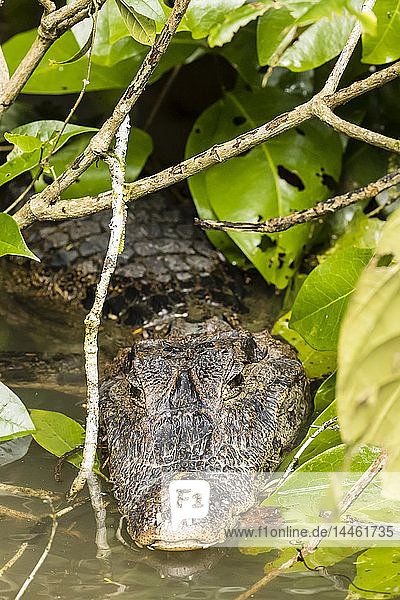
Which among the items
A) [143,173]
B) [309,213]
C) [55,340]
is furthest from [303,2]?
[143,173]

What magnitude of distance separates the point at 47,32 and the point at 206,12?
0.50 metres

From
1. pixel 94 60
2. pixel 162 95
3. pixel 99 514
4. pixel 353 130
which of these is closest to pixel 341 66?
pixel 353 130

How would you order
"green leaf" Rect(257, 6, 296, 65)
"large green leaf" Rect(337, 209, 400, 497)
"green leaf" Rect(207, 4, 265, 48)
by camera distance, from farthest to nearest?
"green leaf" Rect(257, 6, 296, 65)
"green leaf" Rect(207, 4, 265, 48)
"large green leaf" Rect(337, 209, 400, 497)

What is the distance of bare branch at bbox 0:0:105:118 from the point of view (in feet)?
5.48

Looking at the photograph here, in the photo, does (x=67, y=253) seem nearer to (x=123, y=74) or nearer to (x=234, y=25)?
(x=123, y=74)

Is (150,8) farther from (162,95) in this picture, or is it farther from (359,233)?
(162,95)

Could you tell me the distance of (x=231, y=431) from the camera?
171cm

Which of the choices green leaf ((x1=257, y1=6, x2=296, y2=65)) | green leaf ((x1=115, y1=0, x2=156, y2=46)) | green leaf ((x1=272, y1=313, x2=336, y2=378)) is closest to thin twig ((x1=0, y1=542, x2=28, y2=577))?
green leaf ((x1=272, y1=313, x2=336, y2=378))

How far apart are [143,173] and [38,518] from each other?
1959mm

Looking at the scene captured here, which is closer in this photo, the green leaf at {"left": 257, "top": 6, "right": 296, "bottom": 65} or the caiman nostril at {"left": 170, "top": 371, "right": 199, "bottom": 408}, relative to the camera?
the caiman nostril at {"left": 170, "top": 371, "right": 199, "bottom": 408}

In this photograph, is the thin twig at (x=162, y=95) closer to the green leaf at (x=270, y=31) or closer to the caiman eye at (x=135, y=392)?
the green leaf at (x=270, y=31)

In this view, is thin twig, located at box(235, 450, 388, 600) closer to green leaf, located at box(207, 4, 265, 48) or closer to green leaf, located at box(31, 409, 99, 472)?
green leaf, located at box(31, 409, 99, 472)

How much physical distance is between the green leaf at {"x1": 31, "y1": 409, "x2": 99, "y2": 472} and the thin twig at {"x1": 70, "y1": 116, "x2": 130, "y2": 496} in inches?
4.6

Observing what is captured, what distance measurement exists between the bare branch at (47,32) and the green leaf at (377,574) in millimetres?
1438
